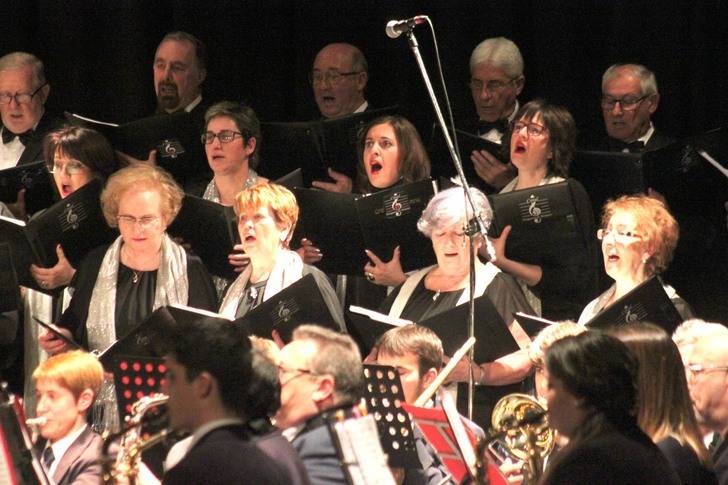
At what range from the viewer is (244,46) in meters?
7.38

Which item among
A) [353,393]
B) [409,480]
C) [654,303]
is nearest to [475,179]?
[654,303]

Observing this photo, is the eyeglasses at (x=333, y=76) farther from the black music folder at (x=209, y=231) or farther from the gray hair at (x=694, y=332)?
the gray hair at (x=694, y=332)

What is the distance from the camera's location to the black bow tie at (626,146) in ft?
19.1

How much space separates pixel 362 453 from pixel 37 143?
3.59 m

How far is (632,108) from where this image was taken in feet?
19.2

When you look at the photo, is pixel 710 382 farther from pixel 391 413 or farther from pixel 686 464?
pixel 391 413

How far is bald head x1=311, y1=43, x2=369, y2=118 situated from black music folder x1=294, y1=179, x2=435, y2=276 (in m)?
1.01

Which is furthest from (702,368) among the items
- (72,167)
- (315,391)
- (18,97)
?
(18,97)

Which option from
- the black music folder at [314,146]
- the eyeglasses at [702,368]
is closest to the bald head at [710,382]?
the eyeglasses at [702,368]

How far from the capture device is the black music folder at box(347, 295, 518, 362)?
4.76 m

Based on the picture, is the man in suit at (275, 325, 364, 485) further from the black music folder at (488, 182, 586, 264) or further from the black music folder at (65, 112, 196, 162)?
the black music folder at (65, 112, 196, 162)

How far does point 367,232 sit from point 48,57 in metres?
2.84

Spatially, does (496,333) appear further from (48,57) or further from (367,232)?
(48,57)

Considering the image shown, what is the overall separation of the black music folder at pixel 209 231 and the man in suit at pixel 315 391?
1.90 meters
